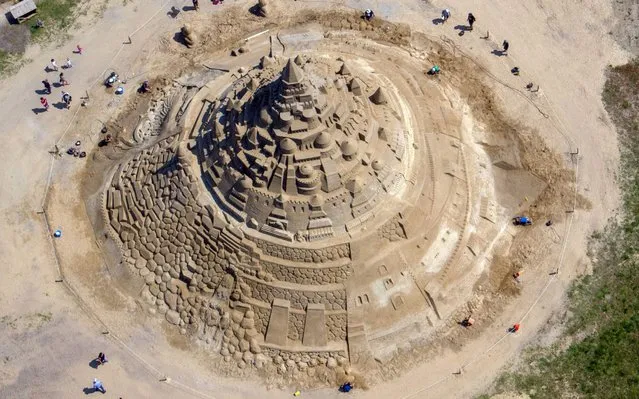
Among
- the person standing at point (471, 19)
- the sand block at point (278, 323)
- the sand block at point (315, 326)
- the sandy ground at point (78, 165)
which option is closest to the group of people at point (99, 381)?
the sandy ground at point (78, 165)

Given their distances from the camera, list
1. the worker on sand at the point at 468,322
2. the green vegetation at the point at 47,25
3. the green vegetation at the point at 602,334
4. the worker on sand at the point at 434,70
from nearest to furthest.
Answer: the green vegetation at the point at 602,334 < the worker on sand at the point at 468,322 < the worker on sand at the point at 434,70 < the green vegetation at the point at 47,25

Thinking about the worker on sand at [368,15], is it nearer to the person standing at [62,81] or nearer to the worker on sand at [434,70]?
the worker on sand at [434,70]

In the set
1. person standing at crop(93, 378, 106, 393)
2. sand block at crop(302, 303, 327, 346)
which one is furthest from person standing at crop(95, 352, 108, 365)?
sand block at crop(302, 303, 327, 346)

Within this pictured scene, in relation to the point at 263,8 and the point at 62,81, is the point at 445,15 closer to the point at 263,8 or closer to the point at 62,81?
the point at 263,8

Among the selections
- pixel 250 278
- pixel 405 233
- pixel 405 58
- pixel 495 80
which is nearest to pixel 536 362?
Result: pixel 405 233

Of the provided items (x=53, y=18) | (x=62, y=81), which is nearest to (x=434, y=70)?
(x=62, y=81)
